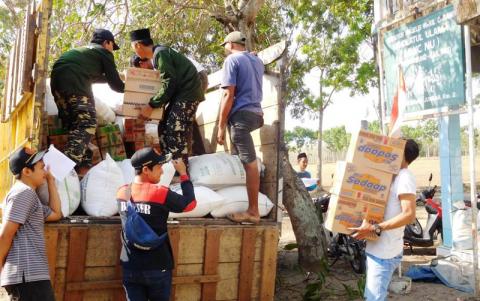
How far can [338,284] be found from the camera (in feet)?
17.6

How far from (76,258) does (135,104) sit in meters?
1.46

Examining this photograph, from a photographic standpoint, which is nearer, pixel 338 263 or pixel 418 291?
pixel 418 291

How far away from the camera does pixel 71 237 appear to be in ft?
10.7

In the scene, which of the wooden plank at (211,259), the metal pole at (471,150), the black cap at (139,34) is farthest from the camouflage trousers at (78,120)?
the metal pole at (471,150)

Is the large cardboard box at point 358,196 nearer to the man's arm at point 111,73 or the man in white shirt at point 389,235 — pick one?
the man in white shirt at point 389,235

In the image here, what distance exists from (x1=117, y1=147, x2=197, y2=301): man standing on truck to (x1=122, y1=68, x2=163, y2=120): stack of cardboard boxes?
136cm

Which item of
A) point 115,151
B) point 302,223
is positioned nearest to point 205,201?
point 115,151

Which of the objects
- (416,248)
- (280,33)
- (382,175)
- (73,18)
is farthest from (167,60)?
(280,33)

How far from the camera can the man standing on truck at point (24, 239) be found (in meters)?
2.60

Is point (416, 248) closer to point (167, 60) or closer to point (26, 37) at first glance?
point (167, 60)

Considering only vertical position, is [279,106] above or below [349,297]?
above

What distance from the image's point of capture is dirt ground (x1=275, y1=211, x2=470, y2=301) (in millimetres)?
4883

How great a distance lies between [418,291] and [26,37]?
14.1ft

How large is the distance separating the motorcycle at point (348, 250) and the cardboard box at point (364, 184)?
8.87 ft
